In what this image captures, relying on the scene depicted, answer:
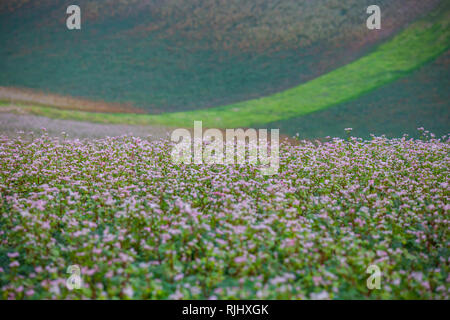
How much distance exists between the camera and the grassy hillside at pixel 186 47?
19.8 metres

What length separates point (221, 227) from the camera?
620 centimetres

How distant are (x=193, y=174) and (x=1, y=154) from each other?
441 cm

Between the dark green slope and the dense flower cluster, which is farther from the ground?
the dark green slope

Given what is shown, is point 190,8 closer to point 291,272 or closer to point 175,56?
point 175,56

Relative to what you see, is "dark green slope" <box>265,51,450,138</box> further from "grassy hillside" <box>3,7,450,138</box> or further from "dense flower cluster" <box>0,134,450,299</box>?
"dense flower cluster" <box>0,134,450,299</box>

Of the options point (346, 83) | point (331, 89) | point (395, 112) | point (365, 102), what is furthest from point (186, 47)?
point (395, 112)

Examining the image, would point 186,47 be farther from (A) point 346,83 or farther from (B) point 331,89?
(A) point 346,83

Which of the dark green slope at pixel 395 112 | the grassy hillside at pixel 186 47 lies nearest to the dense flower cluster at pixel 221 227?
the dark green slope at pixel 395 112

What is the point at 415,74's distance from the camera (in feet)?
57.4

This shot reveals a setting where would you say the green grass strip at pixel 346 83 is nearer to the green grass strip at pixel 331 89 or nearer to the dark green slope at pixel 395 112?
the green grass strip at pixel 331 89

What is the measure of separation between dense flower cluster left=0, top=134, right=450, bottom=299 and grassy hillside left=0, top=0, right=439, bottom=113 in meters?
10.4

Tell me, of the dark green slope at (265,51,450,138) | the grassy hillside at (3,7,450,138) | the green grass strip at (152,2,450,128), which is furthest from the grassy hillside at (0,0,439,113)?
the dark green slope at (265,51,450,138)

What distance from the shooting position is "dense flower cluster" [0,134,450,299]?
4.96 meters

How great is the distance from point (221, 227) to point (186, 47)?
17.8 metres
